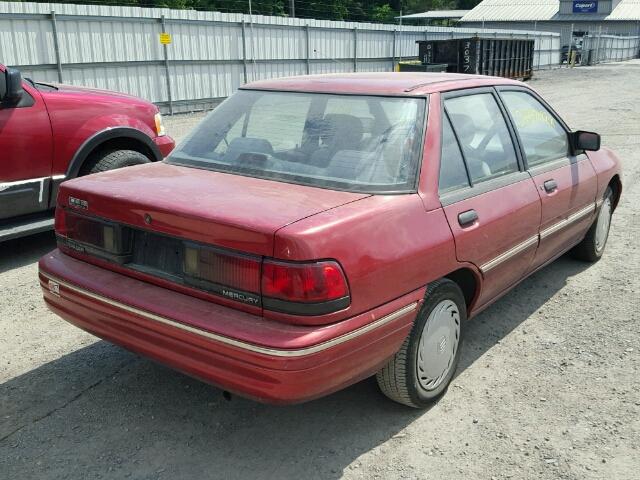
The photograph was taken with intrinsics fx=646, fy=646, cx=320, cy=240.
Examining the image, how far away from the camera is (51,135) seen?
17.8 feet

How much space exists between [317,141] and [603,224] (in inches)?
127

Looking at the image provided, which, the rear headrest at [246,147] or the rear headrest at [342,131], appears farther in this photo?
the rear headrest at [246,147]

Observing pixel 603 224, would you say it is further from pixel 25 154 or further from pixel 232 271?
pixel 25 154

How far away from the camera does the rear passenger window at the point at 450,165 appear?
3.24m

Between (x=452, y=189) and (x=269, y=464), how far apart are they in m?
1.59

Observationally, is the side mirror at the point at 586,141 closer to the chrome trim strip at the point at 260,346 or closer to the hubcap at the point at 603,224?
the hubcap at the point at 603,224

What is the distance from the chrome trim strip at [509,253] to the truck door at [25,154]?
12.5ft

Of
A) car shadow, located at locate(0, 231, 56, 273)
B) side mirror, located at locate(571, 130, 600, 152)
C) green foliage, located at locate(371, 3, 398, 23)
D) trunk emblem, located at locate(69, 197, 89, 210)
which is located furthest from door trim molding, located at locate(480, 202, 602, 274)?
green foliage, located at locate(371, 3, 398, 23)

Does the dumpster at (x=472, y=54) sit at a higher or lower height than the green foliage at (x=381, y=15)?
lower

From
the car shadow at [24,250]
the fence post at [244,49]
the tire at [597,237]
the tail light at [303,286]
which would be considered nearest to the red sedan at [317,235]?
the tail light at [303,286]

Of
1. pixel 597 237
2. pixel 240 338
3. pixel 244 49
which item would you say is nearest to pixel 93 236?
pixel 240 338

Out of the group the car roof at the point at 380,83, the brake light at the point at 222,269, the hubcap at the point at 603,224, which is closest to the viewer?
the brake light at the point at 222,269

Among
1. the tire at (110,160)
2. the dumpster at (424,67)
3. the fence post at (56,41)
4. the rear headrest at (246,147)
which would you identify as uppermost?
the fence post at (56,41)

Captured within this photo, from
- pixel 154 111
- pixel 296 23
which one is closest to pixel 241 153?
pixel 154 111
